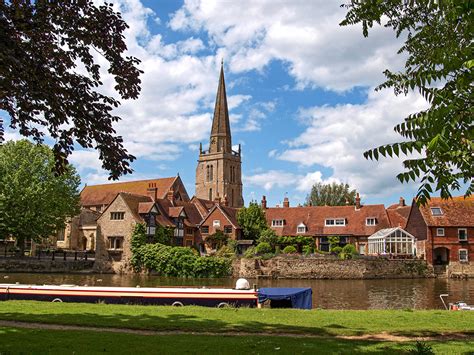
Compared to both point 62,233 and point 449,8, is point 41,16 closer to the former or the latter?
point 449,8

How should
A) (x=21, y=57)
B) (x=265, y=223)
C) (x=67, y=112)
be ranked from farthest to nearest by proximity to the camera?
1. (x=265, y=223)
2. (x=67, y=112)
3. (x=21, y=57)

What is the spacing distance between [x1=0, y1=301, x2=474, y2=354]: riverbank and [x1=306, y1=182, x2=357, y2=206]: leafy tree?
2996 inches

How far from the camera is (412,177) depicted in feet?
19.3

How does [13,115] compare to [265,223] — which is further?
[265,223]

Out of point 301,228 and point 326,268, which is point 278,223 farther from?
point 326,268

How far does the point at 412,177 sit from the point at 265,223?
56.7 metres

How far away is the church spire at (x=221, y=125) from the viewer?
113812mm

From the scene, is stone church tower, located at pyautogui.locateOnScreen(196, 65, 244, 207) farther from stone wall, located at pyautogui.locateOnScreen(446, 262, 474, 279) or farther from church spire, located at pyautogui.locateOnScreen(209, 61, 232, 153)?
stone wall, located at pyautogui.locateOnScreen(446, 262, 474, 279)

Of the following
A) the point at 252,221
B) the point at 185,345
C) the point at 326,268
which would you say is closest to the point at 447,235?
the point at 326,268

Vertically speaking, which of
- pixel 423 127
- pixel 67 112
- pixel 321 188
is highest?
pixel 321 188

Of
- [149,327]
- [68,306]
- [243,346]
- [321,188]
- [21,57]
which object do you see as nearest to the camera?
[21,57]

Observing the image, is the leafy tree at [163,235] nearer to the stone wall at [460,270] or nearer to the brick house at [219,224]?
the brick house at [219,224]

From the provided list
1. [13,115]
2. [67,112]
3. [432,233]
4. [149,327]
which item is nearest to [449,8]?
[67,112]

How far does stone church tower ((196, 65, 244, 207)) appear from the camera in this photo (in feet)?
369
